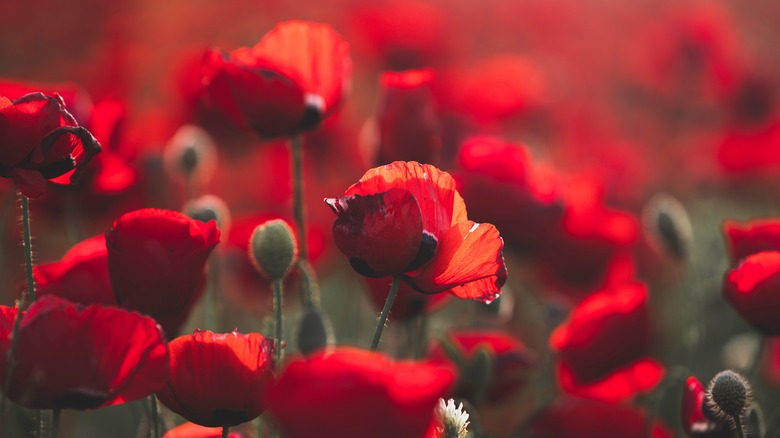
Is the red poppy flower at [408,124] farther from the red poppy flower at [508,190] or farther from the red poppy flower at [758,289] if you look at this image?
the red poppy flower at [758,289]

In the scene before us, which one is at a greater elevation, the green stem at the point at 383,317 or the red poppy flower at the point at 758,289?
the green stem at the point at 383,317

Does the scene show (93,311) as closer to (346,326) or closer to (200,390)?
(200,390)

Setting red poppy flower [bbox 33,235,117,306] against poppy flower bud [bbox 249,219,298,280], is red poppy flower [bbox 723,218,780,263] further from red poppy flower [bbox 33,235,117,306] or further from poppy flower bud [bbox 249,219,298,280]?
red poppy flower [bbox 33,235,117,306]

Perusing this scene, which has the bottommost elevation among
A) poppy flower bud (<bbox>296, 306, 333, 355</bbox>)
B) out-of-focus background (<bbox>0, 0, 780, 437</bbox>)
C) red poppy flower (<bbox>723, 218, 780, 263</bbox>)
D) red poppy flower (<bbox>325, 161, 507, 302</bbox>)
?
out-of-focus background (<bbox>0, 0, 780, 437</bbox>)

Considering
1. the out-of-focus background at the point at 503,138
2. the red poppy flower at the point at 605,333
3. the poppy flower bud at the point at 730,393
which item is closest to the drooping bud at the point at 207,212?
the out-of-focus background at the point at 503,138

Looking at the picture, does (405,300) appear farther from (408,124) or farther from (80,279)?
(80,279)

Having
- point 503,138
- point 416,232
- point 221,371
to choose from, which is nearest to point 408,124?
point 416,232

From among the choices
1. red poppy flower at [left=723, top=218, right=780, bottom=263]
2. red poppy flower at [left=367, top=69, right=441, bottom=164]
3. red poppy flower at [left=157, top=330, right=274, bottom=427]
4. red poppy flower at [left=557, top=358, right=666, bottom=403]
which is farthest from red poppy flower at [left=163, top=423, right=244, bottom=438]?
red poppy flower at [left=723, top=218, right=780, bottom=263]
